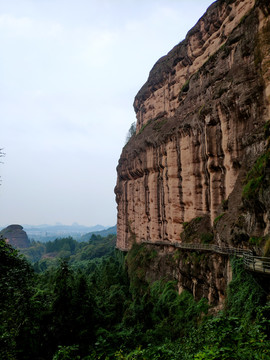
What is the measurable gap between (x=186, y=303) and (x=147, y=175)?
22.0 metres

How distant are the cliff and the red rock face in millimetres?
90

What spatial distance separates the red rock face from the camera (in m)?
20.5

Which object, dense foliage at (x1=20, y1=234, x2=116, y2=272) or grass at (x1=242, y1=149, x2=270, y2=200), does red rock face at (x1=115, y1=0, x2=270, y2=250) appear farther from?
dense foliage at (x1=20, y1=234, x2=116, y2=272)

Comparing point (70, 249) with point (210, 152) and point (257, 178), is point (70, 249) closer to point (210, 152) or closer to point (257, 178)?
point (210, 152)

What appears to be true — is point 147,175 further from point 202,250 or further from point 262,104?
point 262,104

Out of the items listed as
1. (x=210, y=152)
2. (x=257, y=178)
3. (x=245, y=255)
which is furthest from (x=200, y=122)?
(x=245, y=255)

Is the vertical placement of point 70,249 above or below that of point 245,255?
below

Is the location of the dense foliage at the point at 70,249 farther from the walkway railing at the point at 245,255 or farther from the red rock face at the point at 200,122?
the walkway railing at the point at 245,255

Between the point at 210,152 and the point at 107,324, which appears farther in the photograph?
the point at 210,152

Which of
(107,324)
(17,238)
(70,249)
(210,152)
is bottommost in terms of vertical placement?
(70,249)

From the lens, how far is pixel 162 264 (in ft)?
107

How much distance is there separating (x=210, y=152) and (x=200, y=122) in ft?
12.4

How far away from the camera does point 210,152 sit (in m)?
25.0

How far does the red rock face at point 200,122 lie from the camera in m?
20.5
